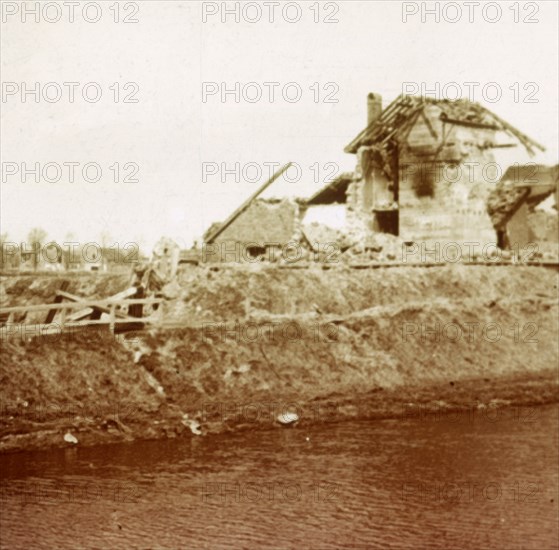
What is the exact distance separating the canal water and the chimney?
2831 cm

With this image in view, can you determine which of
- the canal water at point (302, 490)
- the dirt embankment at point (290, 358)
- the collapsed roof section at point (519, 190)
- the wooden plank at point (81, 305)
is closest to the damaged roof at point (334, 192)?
the collapsed roof section at point (519, 190)

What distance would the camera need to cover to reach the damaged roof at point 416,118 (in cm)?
4459

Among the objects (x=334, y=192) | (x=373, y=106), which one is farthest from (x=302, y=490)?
(x=334, y=192)

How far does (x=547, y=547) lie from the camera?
14.2 meters

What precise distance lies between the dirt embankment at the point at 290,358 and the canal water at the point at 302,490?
1311 millimetres

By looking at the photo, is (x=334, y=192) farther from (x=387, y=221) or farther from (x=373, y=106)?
(x=373, y=106)

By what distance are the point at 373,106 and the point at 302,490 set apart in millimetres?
34644

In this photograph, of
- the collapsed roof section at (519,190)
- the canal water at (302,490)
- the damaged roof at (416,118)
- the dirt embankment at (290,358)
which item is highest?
the damaged roof at (416,118)

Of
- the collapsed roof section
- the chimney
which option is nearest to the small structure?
the collapsed roof section

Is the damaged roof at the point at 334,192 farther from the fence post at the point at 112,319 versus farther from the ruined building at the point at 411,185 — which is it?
the fence post at the point at 112,319

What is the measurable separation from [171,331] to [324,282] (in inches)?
334

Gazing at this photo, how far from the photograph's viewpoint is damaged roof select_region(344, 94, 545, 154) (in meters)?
44.6

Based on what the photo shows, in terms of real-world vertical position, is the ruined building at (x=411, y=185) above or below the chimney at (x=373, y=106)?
below

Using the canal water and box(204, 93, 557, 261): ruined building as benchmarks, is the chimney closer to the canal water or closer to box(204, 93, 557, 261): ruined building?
box(204, 93, 557, 261): ruined building
